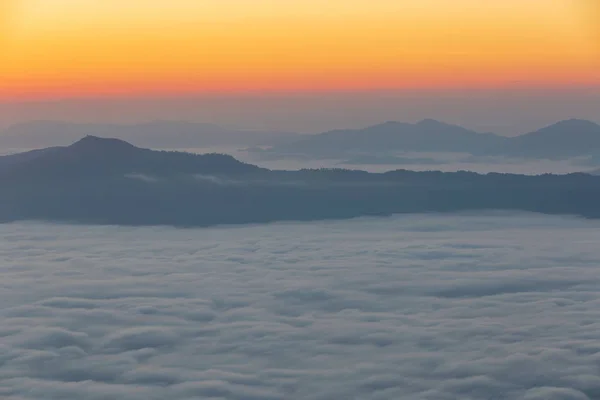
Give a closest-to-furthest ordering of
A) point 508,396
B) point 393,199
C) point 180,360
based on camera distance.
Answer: point 508,396, point 180,360, point 393,199

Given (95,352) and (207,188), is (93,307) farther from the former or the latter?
(207,188)

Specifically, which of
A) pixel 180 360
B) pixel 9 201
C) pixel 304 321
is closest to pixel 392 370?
pixel 180 360

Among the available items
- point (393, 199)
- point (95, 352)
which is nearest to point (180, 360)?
point (95, 352)

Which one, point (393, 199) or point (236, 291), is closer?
point (236, 291)

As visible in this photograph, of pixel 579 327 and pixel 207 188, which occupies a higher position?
pixel 207 188

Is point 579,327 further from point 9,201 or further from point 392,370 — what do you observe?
point 9,201

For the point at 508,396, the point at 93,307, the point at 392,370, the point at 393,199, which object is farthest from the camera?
the point at 393,199
